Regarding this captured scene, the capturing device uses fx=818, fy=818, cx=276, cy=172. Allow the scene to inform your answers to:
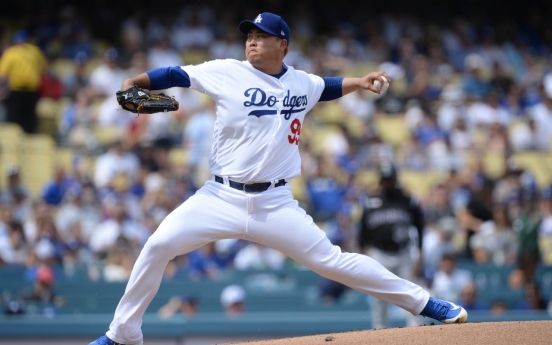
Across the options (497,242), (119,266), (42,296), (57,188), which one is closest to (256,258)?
(119,266)

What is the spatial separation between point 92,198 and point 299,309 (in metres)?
3.11

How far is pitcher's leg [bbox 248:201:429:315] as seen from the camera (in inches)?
183

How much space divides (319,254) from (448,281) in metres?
4.47

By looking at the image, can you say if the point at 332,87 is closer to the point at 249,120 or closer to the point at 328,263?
the point at 249,120

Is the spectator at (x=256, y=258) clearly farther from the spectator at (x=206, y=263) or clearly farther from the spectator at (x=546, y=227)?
the spectator at (x=546, y=227)

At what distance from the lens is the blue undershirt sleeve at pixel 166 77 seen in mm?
4621

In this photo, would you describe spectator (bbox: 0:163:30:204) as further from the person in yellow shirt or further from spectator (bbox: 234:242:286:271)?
spectator (bbox: 234:242:286:271)

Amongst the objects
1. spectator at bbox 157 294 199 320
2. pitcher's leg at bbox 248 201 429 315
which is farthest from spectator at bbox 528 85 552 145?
pitcher's leg at bbox 248 201 429 315

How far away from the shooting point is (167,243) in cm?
452

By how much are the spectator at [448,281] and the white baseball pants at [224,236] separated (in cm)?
420

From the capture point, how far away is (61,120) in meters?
11.9

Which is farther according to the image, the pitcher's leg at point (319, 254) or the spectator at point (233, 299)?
the spectator at point (233, 299)

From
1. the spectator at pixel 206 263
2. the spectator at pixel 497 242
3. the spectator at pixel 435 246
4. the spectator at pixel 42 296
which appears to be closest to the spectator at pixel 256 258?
the spectator at pixel 206 263

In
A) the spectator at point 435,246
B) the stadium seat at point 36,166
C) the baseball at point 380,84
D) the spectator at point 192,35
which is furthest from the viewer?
the spectator at point 192,35
